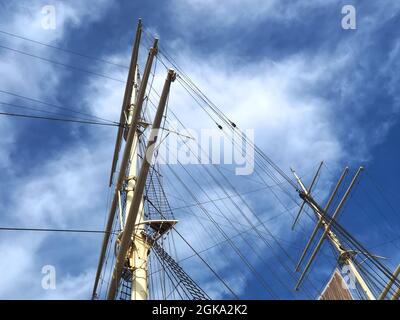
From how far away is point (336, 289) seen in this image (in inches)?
1255

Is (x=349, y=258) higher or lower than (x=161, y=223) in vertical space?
higher

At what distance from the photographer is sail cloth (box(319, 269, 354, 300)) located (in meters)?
29.7

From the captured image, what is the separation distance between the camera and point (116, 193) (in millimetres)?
14008

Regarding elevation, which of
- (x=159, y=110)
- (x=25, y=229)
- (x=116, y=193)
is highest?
(x=116, y=193)

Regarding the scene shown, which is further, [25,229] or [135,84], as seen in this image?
[135,84]

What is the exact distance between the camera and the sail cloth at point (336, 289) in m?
29.7
